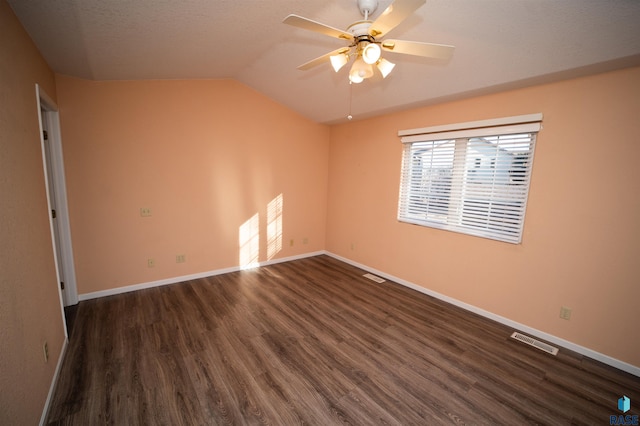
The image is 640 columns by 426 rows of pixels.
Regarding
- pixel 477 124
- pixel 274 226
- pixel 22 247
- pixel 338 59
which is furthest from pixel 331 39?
pixel 274 226

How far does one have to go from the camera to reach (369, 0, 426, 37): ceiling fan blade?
1.26 metres

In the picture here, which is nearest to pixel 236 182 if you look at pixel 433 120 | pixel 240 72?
pixel 240 72

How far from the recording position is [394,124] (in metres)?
3.81

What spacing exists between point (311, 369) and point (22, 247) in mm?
2142

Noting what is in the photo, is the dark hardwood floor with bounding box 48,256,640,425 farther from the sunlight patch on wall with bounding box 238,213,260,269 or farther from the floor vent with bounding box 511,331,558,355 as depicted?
the sunlight patch on wall with bounding box 238,213,260,269

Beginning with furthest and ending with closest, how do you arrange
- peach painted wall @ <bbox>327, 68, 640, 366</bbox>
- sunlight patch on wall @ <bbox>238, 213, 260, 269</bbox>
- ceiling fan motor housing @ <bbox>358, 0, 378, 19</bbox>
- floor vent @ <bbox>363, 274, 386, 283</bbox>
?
sunlight patch on wall @ <bbox>238, 213, 260, 269</bbox> < floor vent @ <bbox>363, 274, 386, 283</bbox> < peach painted wall @ <bbox>327, 68, 640, 366</bbox> < ceiling fan motor housing @ <bbox>358, 0, 378, 19</bbox>

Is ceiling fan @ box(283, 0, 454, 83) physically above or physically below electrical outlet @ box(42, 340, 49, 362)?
above

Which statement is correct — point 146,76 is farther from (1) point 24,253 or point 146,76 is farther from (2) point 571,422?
(2) point 571,422

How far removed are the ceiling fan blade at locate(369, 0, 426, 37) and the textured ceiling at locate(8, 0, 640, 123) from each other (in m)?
0.69

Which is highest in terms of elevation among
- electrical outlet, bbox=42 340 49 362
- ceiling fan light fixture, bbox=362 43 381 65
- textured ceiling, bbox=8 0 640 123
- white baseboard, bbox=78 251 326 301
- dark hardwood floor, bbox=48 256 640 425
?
textured ceiling, bbox=8 0 640 123

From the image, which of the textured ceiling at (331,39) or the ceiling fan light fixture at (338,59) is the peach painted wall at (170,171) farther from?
the ceiling fan light fixture at (338,59)

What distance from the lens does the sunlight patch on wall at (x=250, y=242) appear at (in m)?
4.21

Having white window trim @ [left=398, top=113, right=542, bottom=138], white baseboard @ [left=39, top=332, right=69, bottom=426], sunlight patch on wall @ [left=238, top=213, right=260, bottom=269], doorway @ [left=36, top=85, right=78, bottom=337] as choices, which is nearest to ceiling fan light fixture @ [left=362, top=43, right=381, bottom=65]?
white window trim @ [left=398, top=113, right=542, bottom=138]

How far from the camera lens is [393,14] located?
137cm
